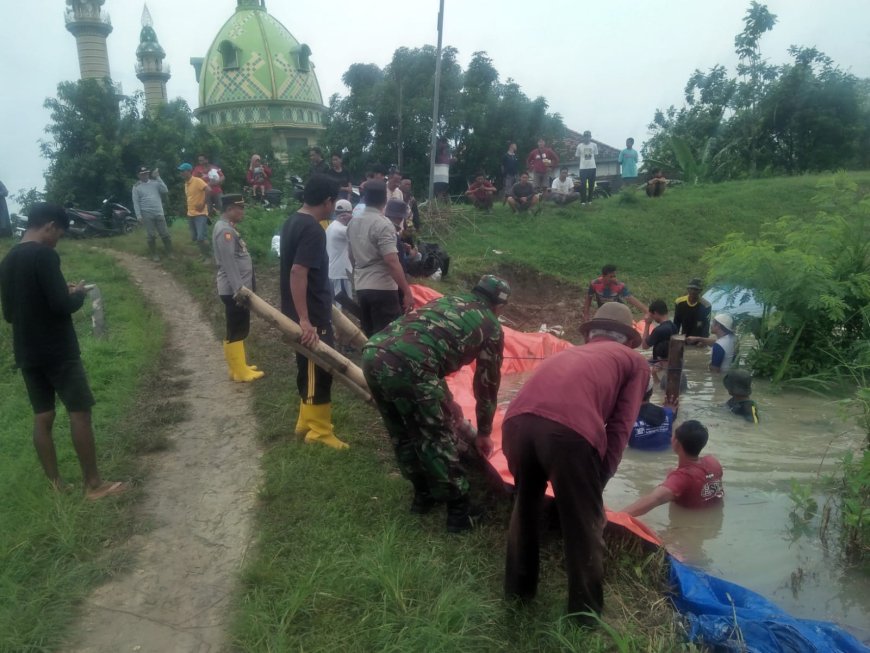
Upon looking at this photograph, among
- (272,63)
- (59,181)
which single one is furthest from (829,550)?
(272,63)

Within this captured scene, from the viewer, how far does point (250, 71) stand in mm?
34656

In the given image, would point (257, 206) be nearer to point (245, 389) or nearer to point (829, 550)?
point (245, 389)

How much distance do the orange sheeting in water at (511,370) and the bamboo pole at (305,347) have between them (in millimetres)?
1039

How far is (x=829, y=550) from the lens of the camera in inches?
163

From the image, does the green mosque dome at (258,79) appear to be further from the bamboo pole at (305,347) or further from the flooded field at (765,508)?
the bamboo pole at (305,347)

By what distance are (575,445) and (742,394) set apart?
4482 millimetres

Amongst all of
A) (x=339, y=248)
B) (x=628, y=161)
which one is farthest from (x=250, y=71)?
(x=339, y=248)

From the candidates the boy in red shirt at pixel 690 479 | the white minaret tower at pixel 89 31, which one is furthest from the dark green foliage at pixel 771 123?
the white minaret tower at pixel 89 31

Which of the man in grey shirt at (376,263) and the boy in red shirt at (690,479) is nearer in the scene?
the boy in red shirt at (690,479)

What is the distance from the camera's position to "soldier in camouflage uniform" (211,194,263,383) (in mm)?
6098

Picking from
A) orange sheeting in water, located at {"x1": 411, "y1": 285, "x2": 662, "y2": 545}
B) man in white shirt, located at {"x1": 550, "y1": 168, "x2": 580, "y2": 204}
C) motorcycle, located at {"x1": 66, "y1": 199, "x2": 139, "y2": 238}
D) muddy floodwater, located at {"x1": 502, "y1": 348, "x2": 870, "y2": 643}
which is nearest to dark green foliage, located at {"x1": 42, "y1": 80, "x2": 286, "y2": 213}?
motorcycle, located at {"x1": 66, "y1": 199, "x2": 139, "y2": 238}

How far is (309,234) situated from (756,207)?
17535mm

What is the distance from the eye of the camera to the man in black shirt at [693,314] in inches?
A: 313

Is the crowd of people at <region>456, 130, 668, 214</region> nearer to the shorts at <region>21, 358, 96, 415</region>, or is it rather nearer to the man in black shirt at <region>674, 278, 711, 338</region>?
the man in black shirt at <region>674, 278, 711, 338</region>
